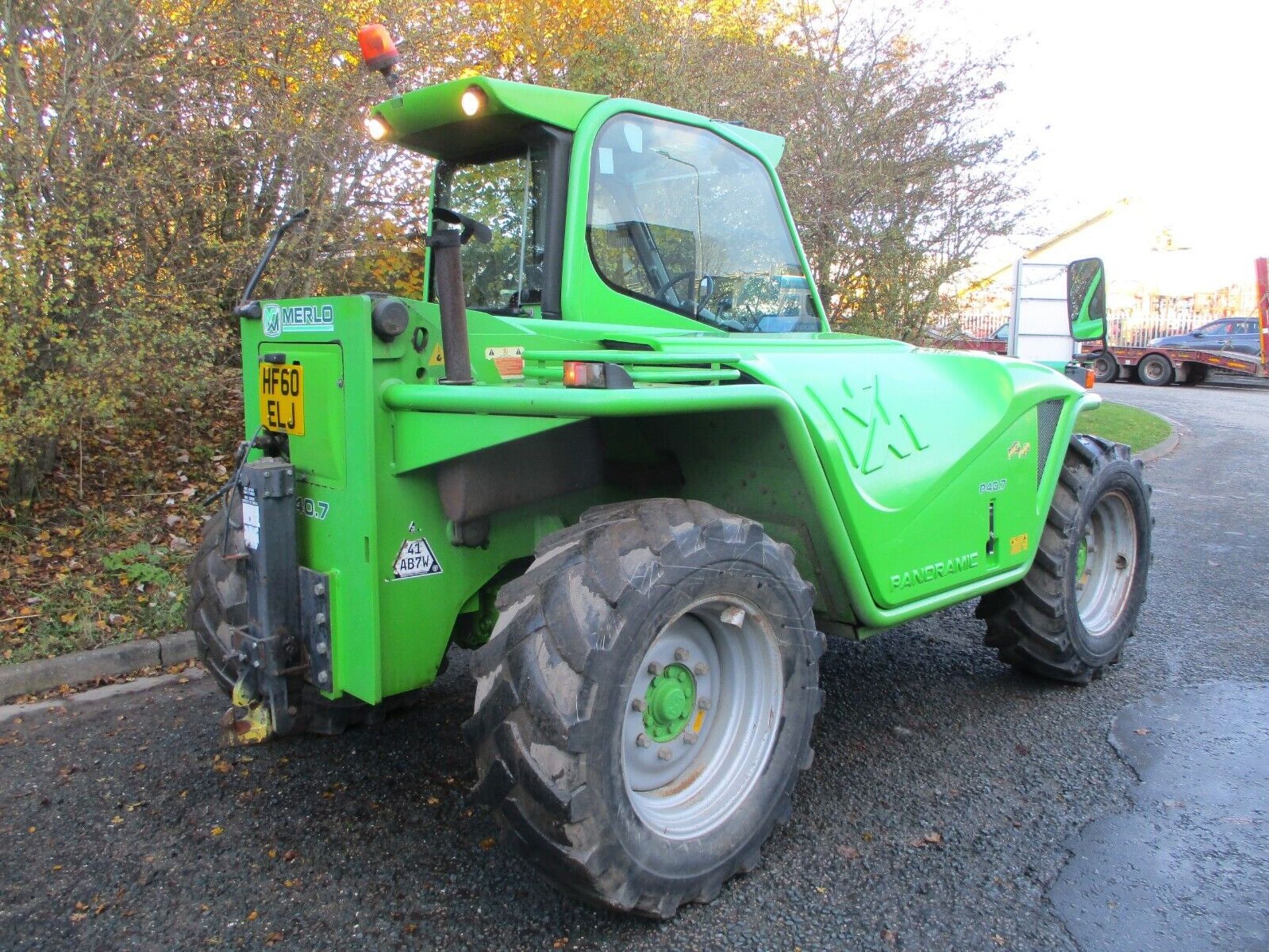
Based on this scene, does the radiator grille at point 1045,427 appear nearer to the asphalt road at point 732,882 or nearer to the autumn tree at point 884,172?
the asphalt road at point 732,882

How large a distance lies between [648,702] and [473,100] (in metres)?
1.99

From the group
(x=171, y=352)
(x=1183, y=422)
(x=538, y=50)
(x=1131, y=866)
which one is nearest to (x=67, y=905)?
(x=1131, y=866)

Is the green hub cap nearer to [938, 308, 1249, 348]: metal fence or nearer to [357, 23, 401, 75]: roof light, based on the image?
[357, 23, 401, 75]: roof light

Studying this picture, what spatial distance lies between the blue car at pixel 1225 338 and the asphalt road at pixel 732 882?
23.2m

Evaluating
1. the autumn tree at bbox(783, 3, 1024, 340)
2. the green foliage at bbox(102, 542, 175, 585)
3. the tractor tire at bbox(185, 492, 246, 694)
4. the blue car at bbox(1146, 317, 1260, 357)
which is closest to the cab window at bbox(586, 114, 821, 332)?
the tractor tire at bbox(185, 492, 246, 694)

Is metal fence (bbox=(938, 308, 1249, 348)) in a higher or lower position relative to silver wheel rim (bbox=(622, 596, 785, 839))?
higher

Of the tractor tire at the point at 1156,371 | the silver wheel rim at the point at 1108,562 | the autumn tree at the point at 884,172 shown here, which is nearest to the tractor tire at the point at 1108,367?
the tractor tire at the point at 1156,371

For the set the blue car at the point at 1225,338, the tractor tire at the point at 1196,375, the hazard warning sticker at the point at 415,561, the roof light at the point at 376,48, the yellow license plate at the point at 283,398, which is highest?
the roof light at the point at 376,48

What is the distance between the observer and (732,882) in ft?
9.58

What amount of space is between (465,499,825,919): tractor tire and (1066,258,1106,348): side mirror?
235 centimetres

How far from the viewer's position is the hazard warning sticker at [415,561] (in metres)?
2.84

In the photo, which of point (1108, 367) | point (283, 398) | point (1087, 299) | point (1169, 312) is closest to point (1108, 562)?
point (1087, 299)

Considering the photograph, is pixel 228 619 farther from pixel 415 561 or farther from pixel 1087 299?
pixel 1087 299

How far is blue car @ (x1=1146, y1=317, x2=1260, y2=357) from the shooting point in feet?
79.3
